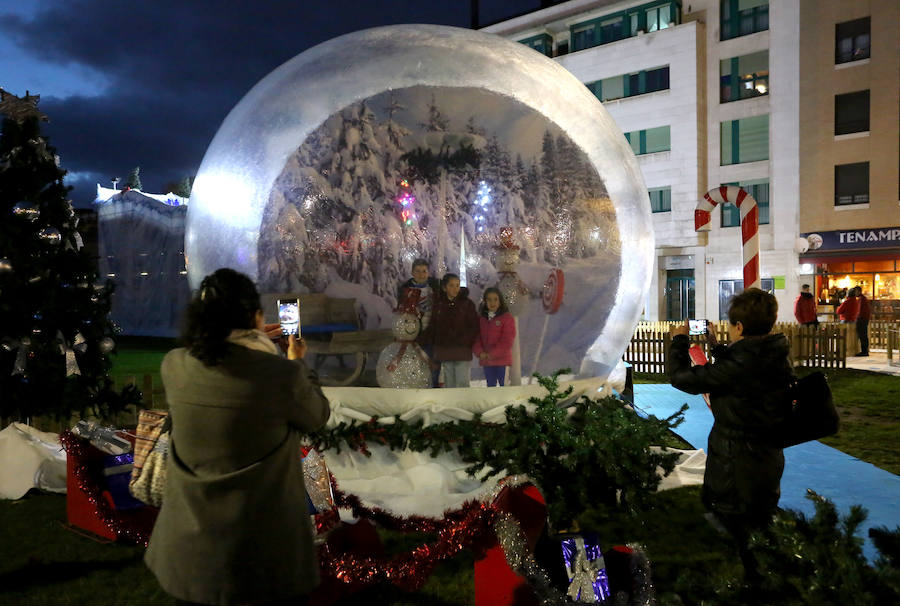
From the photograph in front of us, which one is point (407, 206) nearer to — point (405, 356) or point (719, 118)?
point (405, 356)

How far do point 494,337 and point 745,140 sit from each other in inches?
1007

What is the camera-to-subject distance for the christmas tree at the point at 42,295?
720cm

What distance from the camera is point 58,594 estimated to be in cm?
421

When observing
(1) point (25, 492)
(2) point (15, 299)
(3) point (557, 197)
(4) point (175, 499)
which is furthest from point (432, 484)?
(2) point (15, 299)

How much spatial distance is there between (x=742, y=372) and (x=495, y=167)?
2442 millimetres

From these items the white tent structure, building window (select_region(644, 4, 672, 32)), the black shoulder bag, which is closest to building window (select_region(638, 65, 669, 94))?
building window (select_region(644, 4, 672, 32))

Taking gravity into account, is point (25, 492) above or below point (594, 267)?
below

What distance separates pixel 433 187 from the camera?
Answer: 5156mm

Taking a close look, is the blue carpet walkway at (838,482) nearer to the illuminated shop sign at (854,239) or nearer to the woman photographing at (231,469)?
the woman photographing at (231,469)

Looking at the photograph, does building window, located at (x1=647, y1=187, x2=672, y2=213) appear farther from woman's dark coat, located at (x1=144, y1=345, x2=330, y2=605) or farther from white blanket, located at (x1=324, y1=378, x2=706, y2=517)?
woman's dark coat, located at (x1=144, y1=345, x2=330, y2=605)

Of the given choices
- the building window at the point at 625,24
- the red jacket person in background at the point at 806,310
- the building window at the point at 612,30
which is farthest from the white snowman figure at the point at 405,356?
the building window at the point at 612,30

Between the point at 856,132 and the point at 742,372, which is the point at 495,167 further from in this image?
the point at 856,132

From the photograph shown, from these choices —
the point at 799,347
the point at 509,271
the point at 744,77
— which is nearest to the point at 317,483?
the point at 509,271

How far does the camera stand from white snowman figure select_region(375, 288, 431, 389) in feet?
16.9
